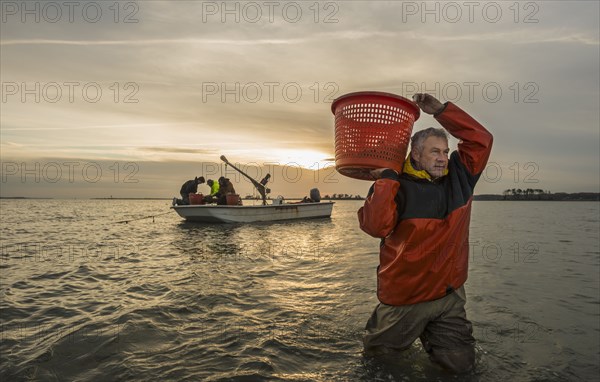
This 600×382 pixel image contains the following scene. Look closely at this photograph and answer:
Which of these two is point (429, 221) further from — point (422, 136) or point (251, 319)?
point (251, 319)

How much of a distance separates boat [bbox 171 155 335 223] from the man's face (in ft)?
59.4

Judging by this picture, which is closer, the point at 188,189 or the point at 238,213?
the point at 238,213

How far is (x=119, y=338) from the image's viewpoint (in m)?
4.44

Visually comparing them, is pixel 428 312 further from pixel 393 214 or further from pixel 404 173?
pixel 404 173

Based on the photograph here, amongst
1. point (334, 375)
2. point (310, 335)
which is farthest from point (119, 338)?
point (334, 375)

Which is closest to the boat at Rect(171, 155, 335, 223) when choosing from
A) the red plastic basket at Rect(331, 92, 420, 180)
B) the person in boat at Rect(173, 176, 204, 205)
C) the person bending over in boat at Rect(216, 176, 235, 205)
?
the person in boat at Rect(173, 176, 204, 205)

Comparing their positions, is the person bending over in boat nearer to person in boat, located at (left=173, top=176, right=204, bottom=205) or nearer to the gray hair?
person in boat, located at (left=173, top=176, right=204, bottom=205)

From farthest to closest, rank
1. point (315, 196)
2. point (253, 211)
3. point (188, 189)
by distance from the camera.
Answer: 1. point (315, 196)
2. point (188, 189)
3. point (253, 211)

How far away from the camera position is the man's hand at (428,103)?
130 inches

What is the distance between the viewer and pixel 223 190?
74.1 feet

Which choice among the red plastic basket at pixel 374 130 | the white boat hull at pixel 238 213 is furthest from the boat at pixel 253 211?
the red plastic basket at pixel 374 130

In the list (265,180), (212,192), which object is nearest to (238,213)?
(212,192)

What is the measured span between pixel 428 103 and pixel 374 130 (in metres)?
0.56

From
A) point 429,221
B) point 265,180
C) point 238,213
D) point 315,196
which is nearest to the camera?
point 429,221
